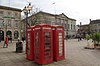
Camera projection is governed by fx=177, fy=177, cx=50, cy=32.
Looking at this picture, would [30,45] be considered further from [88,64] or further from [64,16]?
[64,16]

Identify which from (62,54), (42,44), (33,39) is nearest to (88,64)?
(62,54)

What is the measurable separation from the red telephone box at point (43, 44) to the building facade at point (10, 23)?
43.7 metres

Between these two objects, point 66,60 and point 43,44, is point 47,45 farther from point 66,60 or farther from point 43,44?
point 66,60

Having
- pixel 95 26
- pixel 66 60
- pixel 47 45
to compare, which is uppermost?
pixel 95 26

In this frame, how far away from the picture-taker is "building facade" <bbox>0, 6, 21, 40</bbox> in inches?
2136

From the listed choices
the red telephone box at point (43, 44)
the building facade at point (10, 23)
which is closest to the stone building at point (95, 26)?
the building facade at point (10, 23)

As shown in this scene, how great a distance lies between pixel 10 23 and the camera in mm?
57312

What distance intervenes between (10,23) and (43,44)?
48.6m

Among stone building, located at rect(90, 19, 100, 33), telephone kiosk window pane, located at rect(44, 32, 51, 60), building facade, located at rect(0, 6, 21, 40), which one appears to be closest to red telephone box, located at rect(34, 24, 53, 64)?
telephone kiosk window pane, located at rect(44, 32, 51, 60)

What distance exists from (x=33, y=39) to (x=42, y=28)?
1943 mm

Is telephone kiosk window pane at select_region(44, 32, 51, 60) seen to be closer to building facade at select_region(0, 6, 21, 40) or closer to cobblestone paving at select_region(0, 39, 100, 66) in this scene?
cobblestone paving at select_region(0, 39, 100, 66)


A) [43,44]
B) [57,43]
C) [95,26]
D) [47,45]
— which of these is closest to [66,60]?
[57,43]

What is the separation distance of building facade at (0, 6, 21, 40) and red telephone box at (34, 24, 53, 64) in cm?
4375

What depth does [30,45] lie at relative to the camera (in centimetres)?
1214
